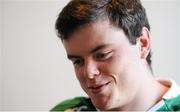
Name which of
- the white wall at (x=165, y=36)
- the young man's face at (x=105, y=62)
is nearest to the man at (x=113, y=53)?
the young man's face at (x=105, y=62)

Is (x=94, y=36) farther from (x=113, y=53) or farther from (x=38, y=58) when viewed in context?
(x=38, y=58)

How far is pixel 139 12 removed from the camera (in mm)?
903

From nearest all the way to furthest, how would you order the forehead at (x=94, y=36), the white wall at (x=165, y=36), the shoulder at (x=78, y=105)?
the forehead at (x=94, y=36) → the shoulder at (x=78, y=105) → the white wall at (x=165, y=36)

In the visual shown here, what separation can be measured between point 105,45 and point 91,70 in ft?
0.26

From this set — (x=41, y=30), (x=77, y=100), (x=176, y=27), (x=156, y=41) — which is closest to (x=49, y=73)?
(x=41, y=30)

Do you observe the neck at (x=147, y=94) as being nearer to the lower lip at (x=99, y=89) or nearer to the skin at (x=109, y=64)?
the skin at (x=109, y=64)

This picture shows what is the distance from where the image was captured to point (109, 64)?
32.7 inches

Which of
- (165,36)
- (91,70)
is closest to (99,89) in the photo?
(91,70)

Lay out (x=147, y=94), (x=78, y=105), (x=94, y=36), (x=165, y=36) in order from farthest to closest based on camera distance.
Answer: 1. (x=165, y=36)
2. (x=78, y=105)
3. (x=147, y=94)
4. (x=94, y=36)

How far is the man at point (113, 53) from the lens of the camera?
2.68 feet

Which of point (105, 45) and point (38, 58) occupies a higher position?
point (105, 45)

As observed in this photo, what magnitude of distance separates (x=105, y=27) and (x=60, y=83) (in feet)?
2.13

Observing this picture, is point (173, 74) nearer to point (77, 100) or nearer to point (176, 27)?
point (176, 27)

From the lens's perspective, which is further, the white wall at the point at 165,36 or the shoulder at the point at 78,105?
the white wall at the point at 165,36
